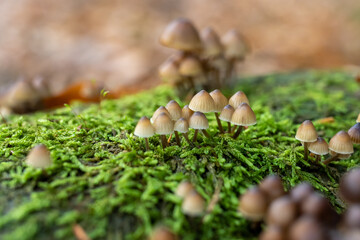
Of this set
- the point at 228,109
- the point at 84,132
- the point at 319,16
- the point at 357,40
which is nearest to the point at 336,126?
the point at 228,109

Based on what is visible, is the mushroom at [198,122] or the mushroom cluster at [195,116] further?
the mushroom at [198,122]

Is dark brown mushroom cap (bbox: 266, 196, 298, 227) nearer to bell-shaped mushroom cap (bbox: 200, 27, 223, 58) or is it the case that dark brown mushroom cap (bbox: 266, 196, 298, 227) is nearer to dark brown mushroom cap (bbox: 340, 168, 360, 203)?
dark brown mushroom cap (bbox: 340, 168, 360, 203)

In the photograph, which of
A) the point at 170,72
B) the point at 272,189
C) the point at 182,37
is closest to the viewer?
the point at 272,189

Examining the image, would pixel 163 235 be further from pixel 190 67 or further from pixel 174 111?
pixel 190 67

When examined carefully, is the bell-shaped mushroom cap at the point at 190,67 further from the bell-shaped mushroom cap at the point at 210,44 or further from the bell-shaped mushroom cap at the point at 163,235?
the bell-shaped mushroom cap at the point at 163,235

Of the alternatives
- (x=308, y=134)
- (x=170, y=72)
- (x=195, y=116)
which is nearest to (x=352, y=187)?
(x=308, y=134)

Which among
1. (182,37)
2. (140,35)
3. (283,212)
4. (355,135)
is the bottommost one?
(355,135)

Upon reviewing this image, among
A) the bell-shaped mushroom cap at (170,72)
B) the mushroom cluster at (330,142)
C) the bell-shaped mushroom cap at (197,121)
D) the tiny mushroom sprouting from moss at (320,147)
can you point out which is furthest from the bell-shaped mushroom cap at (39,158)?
the bell-shaped mushroom cap at (170,72)
